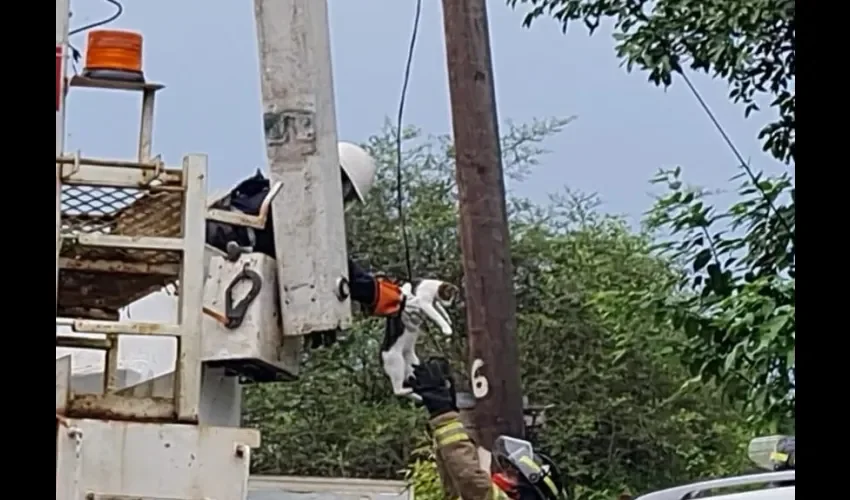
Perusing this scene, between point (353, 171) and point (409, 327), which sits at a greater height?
point (353, 171)

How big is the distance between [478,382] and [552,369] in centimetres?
53

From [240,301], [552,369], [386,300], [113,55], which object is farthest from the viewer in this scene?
[552,369]

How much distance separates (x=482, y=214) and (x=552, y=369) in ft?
1.49

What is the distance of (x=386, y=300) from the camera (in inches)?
70.6

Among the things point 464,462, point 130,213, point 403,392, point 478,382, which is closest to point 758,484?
point 464,462

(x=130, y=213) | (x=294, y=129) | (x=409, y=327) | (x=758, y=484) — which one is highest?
(x=294, y=129)

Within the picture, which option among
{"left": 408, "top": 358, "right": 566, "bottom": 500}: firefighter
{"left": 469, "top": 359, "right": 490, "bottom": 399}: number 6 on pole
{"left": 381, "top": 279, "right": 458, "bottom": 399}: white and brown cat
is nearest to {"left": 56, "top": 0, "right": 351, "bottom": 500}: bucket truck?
{"left": 381, "top": 279, "right": 458, "bottom": 399}: white and brown cat

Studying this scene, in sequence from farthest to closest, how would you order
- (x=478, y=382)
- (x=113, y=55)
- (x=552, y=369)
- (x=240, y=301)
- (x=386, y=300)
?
(x=552, y=369) → (x=478, y=382) → (x=386, y=300) → (x=240, y=301) → (x=113, y=55)

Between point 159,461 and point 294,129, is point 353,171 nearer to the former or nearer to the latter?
point 294,129

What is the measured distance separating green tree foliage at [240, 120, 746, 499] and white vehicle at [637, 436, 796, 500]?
1.34 feet

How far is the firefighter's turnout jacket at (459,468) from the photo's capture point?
190 centimetres

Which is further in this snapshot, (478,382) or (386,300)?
(478,382)
